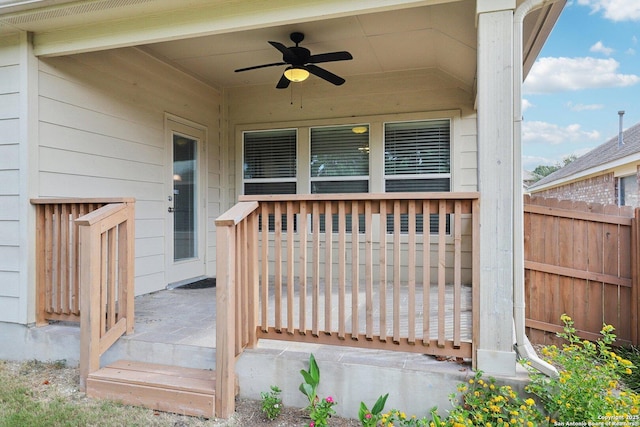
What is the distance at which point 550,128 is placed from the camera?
36344 millimetres

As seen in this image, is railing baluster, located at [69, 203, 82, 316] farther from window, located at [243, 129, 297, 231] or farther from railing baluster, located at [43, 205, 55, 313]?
window, located at [243, 129, 297, 231]

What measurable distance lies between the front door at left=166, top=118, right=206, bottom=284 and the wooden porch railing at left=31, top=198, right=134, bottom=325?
4.87 feet

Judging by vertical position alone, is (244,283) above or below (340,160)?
below

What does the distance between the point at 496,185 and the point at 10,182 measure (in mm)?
3692

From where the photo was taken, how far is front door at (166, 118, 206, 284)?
4660 mm

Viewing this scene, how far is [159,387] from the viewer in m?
2.38

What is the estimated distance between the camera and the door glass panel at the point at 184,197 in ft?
15.7

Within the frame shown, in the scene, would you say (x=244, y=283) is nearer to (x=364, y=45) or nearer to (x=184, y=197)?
(x=184, y=197)

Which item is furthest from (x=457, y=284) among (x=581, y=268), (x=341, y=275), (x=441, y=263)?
(x=581, y=268)

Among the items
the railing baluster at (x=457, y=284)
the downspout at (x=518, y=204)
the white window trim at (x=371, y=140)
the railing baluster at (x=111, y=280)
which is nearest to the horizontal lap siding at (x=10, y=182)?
the railing baluster at (x=111, y=280)

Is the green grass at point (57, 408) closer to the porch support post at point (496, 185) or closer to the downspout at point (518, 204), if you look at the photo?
the porch support post at point (496, 185)

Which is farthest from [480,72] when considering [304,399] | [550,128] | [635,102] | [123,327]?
[550,128]

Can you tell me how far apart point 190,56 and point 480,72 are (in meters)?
3.43

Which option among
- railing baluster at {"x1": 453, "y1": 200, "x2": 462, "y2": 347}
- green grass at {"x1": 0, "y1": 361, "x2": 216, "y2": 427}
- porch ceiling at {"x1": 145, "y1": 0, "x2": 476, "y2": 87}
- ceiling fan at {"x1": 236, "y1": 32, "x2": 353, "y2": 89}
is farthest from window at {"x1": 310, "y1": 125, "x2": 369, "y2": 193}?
green grass at {"x1": 0, "y1": 361, "x2": 216, "y2": 427}
